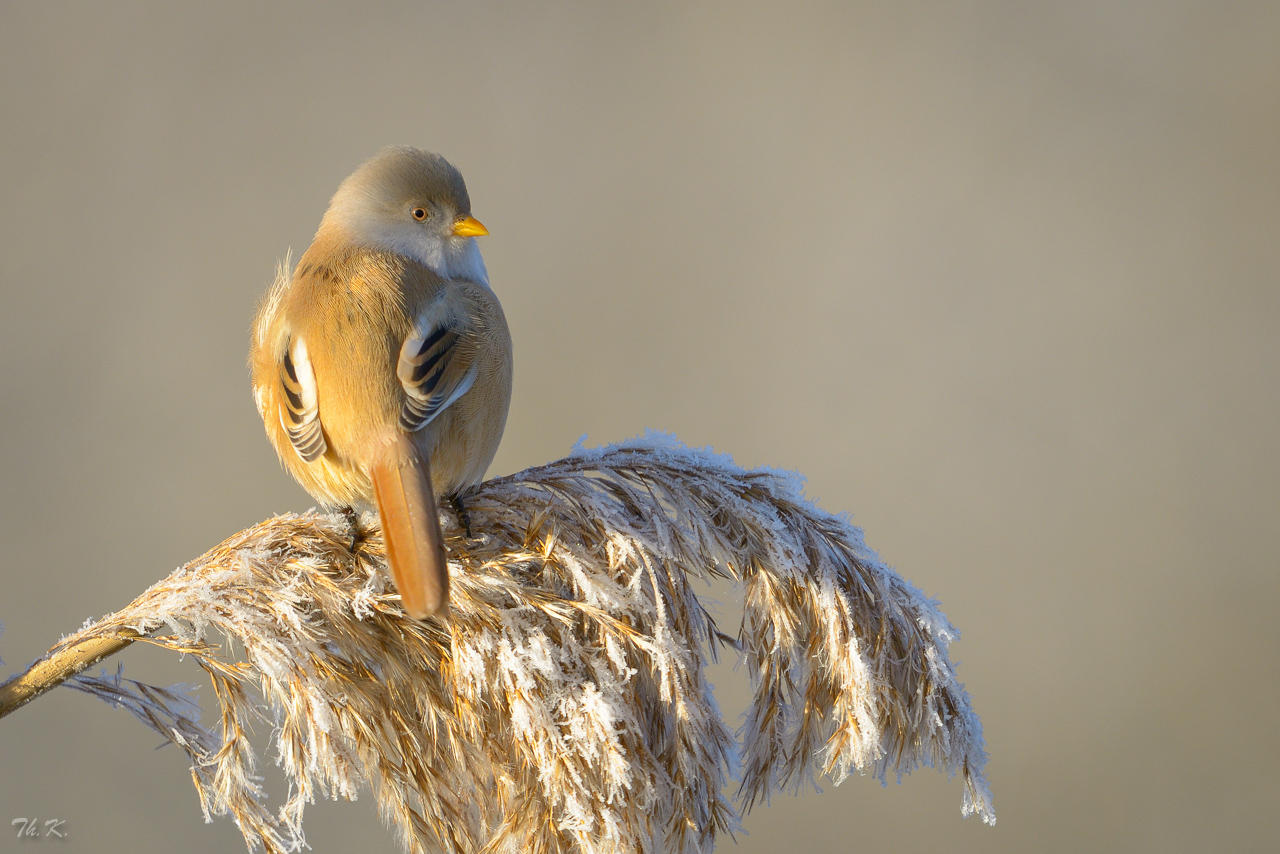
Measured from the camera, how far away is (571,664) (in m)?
1.10

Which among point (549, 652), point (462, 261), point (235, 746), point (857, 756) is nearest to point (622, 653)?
point (549, 652)

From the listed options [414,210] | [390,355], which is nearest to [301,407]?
[390,355]

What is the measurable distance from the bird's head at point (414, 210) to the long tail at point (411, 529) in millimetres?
488

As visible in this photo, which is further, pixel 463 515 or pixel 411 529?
pixel 463 515

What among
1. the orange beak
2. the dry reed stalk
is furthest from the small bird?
the dry reed stalk

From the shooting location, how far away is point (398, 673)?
115 centimetres

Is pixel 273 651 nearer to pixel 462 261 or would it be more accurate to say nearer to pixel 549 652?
pixel 549 652

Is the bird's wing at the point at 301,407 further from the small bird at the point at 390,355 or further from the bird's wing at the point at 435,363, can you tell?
the bird's wing at the point at 435,363

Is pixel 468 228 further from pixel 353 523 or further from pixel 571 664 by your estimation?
pixel 571 664

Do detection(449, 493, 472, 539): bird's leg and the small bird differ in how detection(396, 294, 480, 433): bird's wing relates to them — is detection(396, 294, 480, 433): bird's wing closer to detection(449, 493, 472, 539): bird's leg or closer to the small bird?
the small bird

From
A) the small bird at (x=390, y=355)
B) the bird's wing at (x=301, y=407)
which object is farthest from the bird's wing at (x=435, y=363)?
the bird's wing at (x=301, y=407)

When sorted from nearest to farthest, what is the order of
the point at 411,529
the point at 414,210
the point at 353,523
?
the point at 411,529 < the point at 353,523 < the point at 414,210

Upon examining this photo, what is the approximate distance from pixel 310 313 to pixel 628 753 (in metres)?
0.74

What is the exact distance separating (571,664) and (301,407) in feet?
1.69
